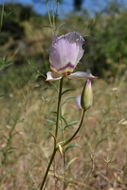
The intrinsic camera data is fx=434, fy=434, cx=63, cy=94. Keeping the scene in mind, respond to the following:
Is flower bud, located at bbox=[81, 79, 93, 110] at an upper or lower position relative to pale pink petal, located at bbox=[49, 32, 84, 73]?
lower

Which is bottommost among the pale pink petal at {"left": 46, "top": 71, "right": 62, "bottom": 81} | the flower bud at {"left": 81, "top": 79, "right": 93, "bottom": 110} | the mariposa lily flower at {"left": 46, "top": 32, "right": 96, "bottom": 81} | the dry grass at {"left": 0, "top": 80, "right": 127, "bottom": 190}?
the dry grass at {"left": 0, "top": 80, "right": 127, "bottom": 190}

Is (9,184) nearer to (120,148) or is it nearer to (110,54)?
(120,148)

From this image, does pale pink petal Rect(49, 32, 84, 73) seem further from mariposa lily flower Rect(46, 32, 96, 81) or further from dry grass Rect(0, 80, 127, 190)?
dry grass Rect(0, 80, 127, 190)

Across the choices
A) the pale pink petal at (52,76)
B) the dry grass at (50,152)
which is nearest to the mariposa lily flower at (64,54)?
the pale pink petal at (52,76)

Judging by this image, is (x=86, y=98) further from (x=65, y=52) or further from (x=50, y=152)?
(x=50, y=152)

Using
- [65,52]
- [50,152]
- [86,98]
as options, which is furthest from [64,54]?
[50,152]

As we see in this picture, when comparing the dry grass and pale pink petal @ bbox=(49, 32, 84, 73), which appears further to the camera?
the dry grass

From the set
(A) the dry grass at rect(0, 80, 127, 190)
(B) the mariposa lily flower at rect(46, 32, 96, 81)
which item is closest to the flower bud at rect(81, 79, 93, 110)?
(B) the mariposa lily flower at rect(46, 32, 96, 81)

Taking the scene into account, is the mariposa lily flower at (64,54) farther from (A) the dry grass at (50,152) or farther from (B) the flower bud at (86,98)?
(A) the dry grass at (50,152)
